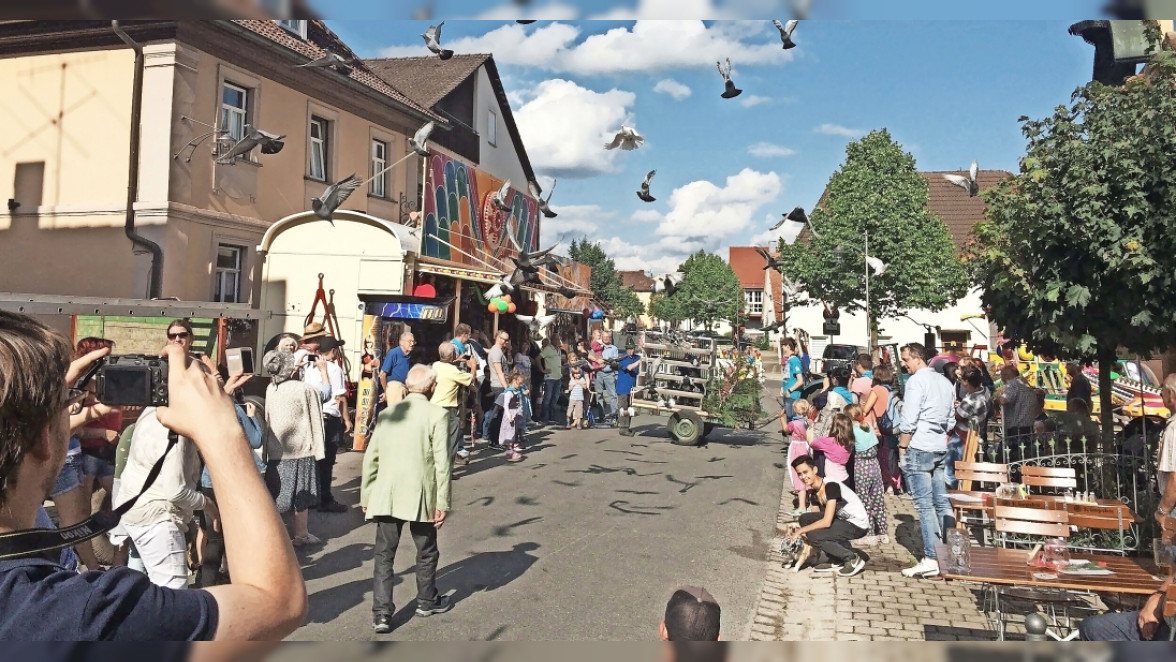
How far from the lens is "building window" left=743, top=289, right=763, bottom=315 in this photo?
197 ft

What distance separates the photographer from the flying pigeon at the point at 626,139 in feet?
20.5

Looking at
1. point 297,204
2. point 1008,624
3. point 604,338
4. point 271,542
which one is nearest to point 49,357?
point 271,542

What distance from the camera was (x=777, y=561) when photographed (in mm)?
6055

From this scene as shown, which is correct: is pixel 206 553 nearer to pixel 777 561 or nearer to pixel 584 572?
pixel 584 572

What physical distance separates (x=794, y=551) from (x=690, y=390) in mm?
5680

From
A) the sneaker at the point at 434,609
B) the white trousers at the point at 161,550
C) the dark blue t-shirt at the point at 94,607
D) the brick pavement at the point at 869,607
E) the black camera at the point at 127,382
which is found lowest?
the brick pavement at the point at 869,607

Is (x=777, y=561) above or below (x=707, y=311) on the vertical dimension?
below

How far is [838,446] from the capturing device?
20.8 feet

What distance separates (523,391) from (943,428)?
6434 millimetres

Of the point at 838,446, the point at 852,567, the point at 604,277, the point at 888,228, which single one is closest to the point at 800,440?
the point at 838,446

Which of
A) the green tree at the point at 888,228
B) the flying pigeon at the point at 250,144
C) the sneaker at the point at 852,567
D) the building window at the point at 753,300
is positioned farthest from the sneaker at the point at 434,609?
the building window at the point at 753,300

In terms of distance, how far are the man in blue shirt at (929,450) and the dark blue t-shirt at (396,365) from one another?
16.1 ft

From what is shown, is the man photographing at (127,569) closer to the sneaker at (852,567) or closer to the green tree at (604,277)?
the sneaker at (852,567)

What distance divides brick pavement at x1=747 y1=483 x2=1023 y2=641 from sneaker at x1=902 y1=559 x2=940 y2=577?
0.19 ft
